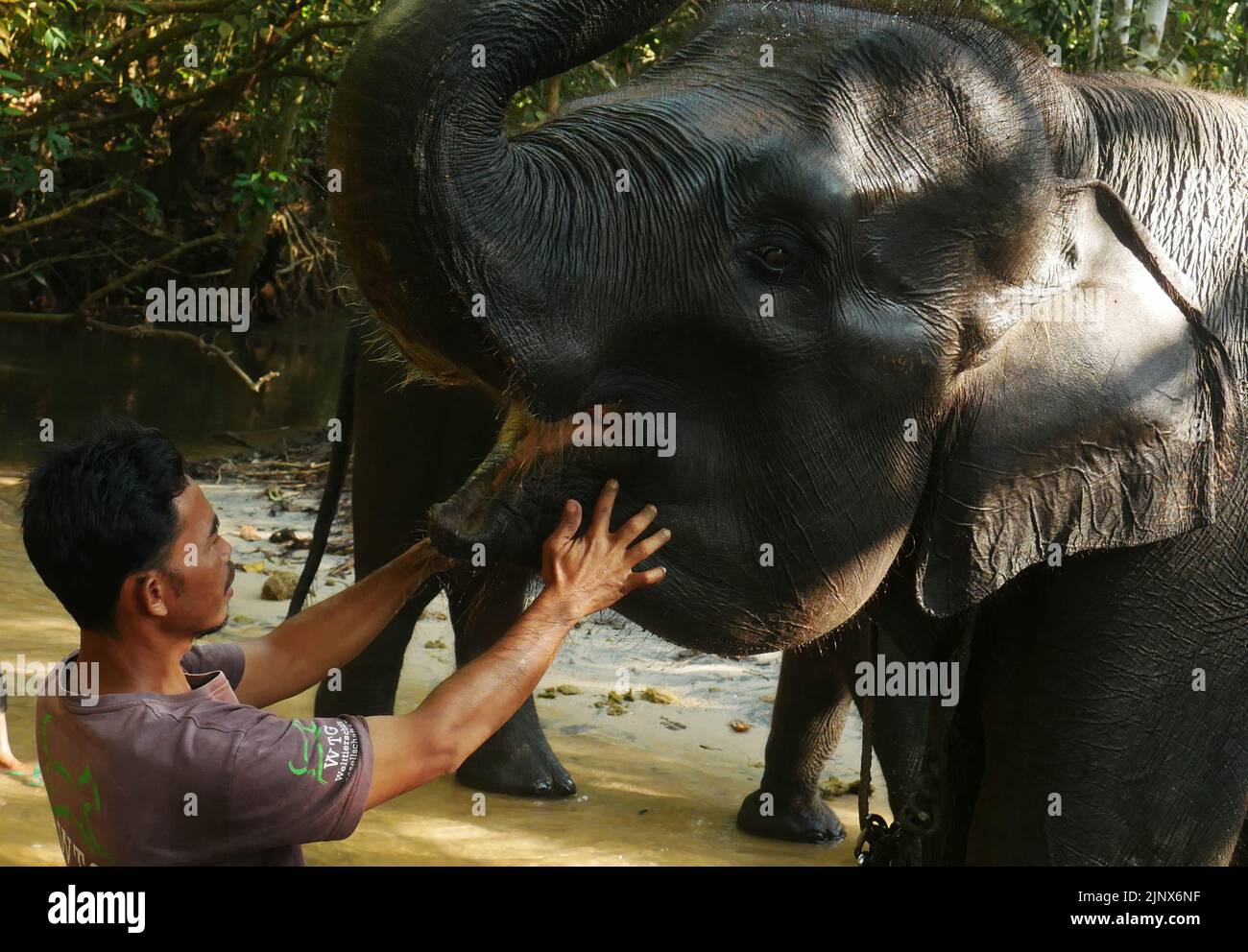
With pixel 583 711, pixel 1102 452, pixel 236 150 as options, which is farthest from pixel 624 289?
pixel 236 150

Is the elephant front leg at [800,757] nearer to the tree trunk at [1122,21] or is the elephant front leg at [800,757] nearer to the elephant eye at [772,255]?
the elephant eye at [772,255]

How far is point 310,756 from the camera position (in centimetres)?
185

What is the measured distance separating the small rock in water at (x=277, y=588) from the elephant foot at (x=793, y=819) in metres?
2.79

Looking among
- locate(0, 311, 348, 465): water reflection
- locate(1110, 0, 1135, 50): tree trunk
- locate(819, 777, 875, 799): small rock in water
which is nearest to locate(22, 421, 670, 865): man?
locate(819, 777, 875, 799): small rock in water

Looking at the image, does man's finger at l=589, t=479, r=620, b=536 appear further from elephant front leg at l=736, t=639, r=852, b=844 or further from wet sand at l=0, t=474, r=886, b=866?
elephant front leg at l=736, t=639, r=852, b=844

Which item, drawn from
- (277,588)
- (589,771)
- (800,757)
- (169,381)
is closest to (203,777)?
(800,757)

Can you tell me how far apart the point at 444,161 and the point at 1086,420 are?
94cm

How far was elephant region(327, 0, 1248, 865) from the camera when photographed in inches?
68.7

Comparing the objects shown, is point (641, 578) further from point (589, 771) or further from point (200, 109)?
point (200, 109)

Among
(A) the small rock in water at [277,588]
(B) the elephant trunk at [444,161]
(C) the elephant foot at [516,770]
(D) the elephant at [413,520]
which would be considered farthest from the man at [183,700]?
(A) the small rock in water at [277,588]

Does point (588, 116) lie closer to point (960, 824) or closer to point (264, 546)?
point (960, 824)

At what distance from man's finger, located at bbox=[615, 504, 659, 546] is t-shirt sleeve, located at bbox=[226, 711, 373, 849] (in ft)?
1.34

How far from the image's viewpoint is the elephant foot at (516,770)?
178 inches

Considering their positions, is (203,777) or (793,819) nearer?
(203,777)
